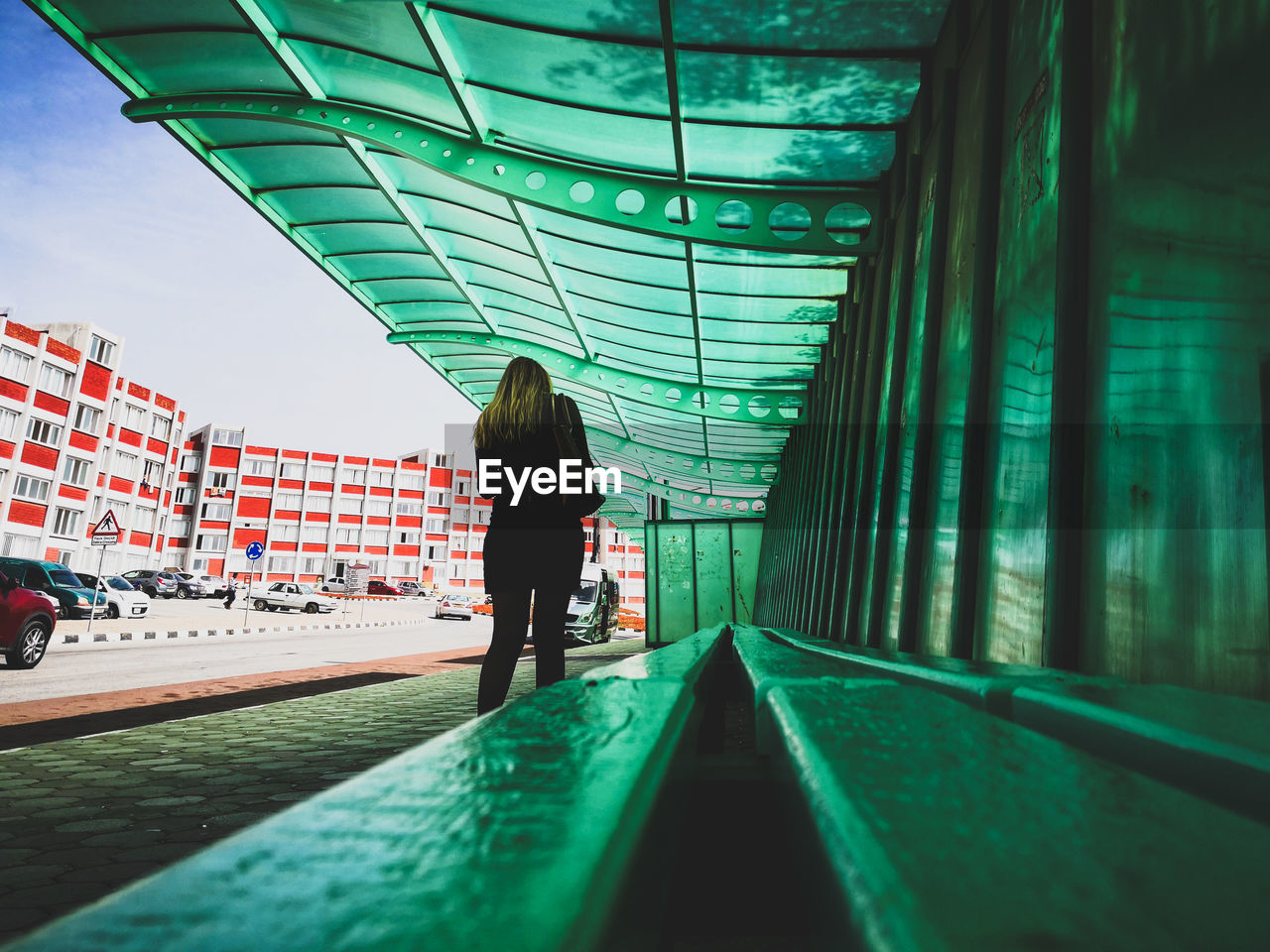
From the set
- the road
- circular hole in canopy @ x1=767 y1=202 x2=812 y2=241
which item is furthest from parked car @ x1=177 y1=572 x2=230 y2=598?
circular hole in canopy @ x1=767 y1=202 x2=812 y2=241

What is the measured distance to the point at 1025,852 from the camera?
0.41m

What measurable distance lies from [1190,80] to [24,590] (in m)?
12.9

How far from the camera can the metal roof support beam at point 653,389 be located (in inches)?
559

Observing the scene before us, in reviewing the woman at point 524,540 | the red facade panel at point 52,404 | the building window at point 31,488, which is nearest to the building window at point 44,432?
the red facade panel at point 52,404

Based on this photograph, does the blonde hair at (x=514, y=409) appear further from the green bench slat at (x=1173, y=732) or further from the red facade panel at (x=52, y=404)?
the red facade panel at (x=52, y=404)

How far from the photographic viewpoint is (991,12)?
163 inches

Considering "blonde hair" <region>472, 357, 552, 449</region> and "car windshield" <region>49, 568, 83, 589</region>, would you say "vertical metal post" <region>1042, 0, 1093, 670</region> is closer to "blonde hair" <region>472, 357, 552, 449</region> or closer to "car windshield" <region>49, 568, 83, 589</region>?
"blonde hair" <region>472, 357, 552, 449</region>

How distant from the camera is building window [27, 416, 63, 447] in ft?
127

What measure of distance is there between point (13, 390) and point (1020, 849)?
4743 cm

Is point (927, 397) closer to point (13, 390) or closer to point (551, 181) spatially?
point (551, 181)

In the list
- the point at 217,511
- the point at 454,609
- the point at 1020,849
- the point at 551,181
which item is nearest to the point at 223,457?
the point at 217,511

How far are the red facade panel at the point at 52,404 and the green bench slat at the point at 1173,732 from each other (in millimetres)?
47816

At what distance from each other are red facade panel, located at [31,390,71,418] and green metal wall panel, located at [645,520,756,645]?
1406 inches

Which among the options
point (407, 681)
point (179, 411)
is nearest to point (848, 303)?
point (407, 681)
